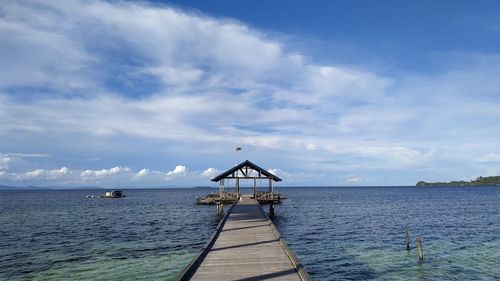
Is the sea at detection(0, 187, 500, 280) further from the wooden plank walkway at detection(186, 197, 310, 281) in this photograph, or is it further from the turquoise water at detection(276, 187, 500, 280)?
the wooden plank walkway at detection(186, 197, 310, 281)

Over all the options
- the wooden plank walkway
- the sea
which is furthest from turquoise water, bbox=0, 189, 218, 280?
the wooden plank walkway

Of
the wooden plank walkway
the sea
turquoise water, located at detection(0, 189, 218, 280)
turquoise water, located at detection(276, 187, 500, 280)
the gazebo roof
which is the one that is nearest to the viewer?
the wooden plank walkway

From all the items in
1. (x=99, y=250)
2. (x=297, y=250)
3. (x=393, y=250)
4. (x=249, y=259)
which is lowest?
(x=393, y=250)

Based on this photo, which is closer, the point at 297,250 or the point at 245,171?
the point at 297,250

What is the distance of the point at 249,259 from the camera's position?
48.8 feet

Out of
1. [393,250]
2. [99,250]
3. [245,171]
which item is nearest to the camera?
[393,250]

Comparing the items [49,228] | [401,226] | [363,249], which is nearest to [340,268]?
[363,249]

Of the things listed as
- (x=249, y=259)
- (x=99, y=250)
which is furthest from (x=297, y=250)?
(x=99, y=250)

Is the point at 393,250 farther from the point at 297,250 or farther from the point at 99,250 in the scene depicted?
the point at 99,250

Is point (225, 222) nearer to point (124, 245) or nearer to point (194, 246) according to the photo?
point (194, 246)

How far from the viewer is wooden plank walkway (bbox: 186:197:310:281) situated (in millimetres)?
12484

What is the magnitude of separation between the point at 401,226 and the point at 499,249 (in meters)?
13.1

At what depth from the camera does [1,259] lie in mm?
25062

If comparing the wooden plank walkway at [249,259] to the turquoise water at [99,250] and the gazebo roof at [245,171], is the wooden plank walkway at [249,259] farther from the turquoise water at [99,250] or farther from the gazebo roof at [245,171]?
the gazebo roof at [245,171]
